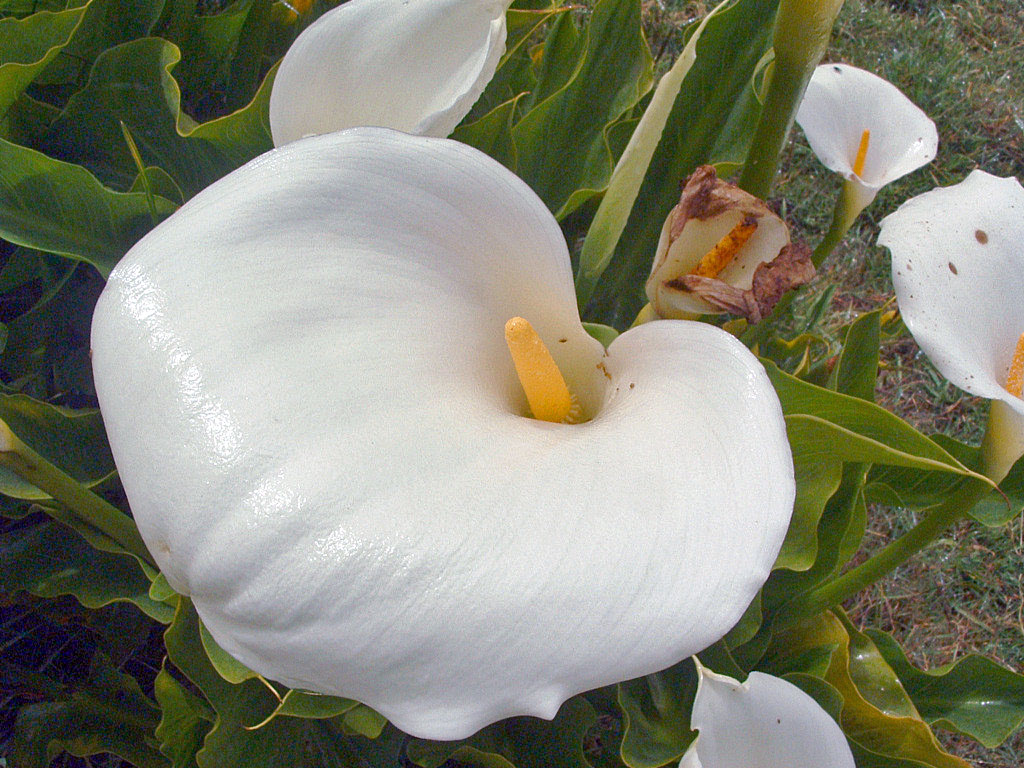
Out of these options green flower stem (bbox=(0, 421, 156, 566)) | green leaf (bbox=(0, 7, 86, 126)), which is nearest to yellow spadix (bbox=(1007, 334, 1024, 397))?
green flower stem (bbox=(0, 421, 156, 566))

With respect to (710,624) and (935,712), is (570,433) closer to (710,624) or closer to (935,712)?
(710,624)

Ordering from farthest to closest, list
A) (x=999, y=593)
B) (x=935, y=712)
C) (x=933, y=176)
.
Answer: (x=933, y=176) → (x=999, y=593) → (x=935, y=712)

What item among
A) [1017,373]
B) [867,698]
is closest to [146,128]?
[1017,373]

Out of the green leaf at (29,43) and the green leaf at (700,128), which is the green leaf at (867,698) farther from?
the green leaf at (29,43)

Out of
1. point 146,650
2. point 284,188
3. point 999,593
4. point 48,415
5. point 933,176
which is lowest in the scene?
point 999,593

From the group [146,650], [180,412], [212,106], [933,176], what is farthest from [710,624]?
[933,176]

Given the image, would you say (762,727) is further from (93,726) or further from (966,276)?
(93,726)
